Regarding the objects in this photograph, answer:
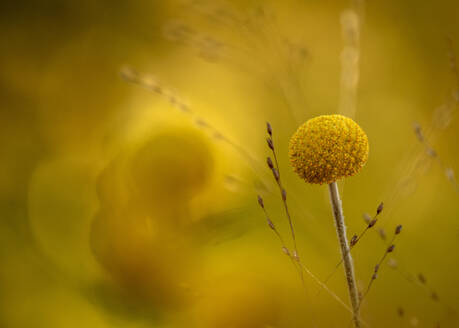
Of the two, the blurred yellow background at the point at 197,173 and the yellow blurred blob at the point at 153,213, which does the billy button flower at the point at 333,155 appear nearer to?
the blurred yellow background at the point at 197,173

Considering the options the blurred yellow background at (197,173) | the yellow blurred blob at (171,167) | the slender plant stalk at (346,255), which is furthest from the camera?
the yellow blurred blob at (171,167)

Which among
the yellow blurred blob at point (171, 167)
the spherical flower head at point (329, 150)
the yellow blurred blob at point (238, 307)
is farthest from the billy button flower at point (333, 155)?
the yellow blurred blob at point (171, 167)

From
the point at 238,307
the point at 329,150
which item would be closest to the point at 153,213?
the point at 238,307

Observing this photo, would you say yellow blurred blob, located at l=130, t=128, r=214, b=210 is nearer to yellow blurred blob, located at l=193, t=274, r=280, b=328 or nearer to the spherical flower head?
yellow blurred blob, located at l=193, t=274, r=280, b=328

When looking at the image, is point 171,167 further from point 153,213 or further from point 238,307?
point 238,307

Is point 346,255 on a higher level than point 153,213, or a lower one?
lower

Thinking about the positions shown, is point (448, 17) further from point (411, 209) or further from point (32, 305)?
point (32, 305)

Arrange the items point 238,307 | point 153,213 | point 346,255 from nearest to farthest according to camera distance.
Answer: point 346,255
point 238,307
point 153,213

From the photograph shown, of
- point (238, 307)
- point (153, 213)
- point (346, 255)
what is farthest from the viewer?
point (153, 213)

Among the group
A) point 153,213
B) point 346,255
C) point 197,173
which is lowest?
point 346,255
